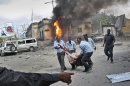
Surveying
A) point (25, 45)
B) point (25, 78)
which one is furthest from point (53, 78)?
point (25, 45)

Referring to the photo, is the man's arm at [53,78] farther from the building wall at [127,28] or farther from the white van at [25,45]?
the building wall at [127,28]

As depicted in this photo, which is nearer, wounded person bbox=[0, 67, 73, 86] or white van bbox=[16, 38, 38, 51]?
wounded person bbox=[0, 67, 73, 86]

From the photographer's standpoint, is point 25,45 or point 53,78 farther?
point 25,45

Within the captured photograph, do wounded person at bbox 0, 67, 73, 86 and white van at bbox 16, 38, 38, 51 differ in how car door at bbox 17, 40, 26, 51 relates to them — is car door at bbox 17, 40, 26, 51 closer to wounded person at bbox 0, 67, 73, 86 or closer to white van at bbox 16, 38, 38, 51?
white van at bbox 16, 38, 38, 51

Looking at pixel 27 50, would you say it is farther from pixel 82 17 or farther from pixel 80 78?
pixel 80 78

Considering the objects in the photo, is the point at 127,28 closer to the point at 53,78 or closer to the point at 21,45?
the point at 21,45

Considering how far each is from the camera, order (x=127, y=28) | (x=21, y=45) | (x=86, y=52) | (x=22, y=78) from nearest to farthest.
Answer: (x=22, y=78) → (x=86, y=52) → (x=21, y=45) → (x=127, y=28)

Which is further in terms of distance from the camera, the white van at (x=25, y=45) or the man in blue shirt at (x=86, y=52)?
the white van at (x=25, y=45)

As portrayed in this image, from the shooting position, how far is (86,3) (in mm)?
19281

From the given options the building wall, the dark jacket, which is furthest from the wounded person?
the building wall

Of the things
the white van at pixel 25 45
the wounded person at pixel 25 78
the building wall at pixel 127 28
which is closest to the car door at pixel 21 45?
the white van at pixel 25 45

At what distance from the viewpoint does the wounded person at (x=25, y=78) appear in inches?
128

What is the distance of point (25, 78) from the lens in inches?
132

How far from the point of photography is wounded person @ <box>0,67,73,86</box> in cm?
324
